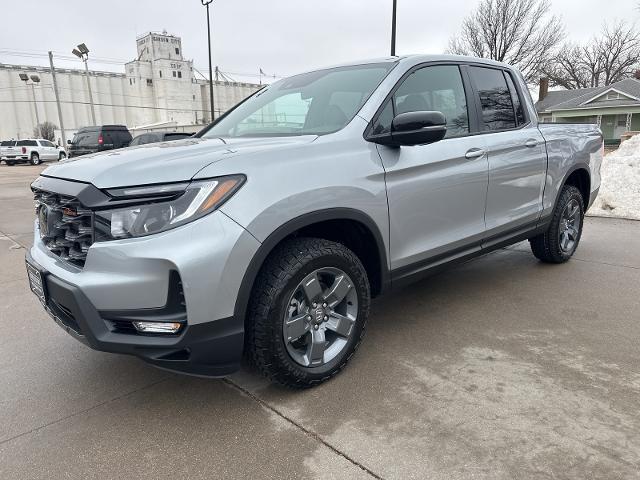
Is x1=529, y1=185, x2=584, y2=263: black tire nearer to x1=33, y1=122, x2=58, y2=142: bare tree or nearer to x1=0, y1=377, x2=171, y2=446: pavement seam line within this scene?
x1=0, y1=377, x2=171, y2=446: pavement seam line

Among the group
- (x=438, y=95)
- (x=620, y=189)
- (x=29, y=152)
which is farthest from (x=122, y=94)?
(x=438, y=95)

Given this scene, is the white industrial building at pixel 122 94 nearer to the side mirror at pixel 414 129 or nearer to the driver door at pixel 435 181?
the driver door at pixel 435 181

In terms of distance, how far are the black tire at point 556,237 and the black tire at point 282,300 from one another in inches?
113

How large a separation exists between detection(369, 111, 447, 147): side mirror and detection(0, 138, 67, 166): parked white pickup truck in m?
34.0

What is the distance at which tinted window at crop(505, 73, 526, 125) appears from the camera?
4.17 m

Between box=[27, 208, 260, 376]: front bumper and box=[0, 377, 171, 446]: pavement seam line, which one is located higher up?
box=[27, 208, 260, 376]: front bumper

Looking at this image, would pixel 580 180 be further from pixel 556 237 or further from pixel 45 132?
pixel 45 132

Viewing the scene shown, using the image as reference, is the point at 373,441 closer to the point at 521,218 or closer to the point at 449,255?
the point at 449,255

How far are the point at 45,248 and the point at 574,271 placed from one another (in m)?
4.57

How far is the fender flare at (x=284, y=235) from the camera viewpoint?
2.26 meters

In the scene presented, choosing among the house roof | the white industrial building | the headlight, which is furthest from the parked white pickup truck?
the white industrial building

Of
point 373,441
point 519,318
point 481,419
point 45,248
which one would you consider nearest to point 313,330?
point 373,441

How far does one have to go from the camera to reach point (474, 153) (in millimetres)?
3447

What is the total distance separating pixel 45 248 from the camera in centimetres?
270
